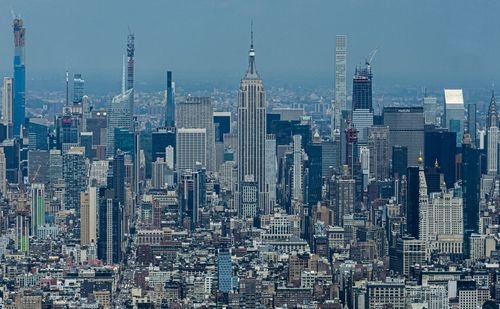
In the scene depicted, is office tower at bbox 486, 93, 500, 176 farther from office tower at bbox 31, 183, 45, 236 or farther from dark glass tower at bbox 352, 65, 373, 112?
office tower at bbox 31, 183, 45, 236

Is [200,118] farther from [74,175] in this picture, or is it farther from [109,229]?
[109,229]

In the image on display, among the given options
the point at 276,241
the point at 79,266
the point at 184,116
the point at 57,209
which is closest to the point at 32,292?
the point at 79,266

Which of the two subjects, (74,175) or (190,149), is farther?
(190,149)

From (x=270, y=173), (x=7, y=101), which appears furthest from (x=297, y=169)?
(x=7, y=101)

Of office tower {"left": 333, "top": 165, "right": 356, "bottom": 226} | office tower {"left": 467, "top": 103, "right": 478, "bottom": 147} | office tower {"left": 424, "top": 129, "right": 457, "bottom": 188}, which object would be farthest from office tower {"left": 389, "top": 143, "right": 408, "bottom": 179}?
office tower {"left": 467, "top": 103, "right": 478, "bottom": 147}

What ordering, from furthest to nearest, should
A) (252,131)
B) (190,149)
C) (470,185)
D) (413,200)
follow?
(252,131) < (190,149) < (470,185) < (413,200)

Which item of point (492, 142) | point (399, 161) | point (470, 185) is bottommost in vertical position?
point (470, 185)

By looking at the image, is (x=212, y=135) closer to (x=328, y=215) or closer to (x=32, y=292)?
(x=328, y=215)
